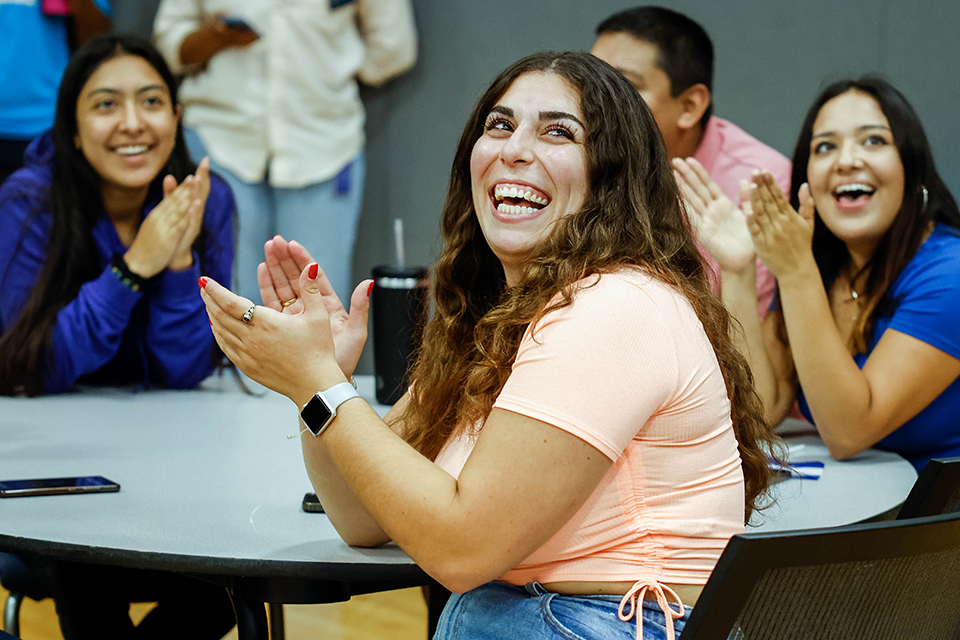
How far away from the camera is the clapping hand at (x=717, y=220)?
6.37 ft

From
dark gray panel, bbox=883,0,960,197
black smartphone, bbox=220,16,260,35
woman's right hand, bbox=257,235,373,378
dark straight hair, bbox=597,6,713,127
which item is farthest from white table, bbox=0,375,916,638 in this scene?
black smartphone, bbox=220,16,260,35

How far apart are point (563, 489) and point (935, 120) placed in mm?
2470

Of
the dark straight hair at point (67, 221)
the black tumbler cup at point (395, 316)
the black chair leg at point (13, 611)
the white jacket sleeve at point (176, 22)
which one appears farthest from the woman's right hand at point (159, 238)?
the white jacket sleeve at point (176, 22)

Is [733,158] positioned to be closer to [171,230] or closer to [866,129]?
[866,129]

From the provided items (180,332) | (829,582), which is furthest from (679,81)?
(829,582)

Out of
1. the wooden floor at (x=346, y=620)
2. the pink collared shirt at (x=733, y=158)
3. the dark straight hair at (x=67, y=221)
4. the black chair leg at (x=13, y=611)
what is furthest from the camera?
the pink collared shirt at (x=733, y=158)

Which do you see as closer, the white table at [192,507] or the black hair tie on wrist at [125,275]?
the white table at [192,507]

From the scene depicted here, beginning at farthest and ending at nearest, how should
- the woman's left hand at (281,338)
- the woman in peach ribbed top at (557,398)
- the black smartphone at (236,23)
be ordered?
the black smartphone at (236,23), the woman's left hand at (281,338), the woman in peach ribbed top at (557,398)

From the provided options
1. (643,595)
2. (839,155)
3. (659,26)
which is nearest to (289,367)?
(643,595)

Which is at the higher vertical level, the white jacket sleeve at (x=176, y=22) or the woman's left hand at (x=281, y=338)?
the white jacket sleeve at (x=176, y=22)

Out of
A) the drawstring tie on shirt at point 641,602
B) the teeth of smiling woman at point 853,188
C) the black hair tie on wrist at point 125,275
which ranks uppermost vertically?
the teeth of smiling woman at point 853,188

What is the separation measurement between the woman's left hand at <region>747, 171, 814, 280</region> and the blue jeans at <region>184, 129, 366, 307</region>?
2.31 m

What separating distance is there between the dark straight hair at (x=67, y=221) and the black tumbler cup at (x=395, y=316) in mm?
618

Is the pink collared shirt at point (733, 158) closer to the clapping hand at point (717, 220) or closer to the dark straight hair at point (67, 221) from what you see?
the clapping hand at point (717, 220)
